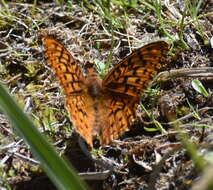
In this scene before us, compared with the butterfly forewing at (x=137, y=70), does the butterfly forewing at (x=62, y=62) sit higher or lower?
higher

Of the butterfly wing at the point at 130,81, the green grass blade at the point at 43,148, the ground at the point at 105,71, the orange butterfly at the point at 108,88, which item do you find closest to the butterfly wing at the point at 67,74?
the orange butterfly at the point at 108,88

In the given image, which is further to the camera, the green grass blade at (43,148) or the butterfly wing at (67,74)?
the butterfly wing at (67,74)

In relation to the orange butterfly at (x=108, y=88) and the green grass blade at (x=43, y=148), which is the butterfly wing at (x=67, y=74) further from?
the green grass blade at (x=43, y=148)

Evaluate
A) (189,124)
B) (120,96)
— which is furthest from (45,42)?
(189,124)

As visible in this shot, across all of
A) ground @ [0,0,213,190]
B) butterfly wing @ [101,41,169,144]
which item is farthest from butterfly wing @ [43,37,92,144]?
ground @ [0,0,213,190]

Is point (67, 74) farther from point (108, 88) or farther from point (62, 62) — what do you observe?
point (108, 88)

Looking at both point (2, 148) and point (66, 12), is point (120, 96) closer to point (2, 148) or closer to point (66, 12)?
point (2, 148)

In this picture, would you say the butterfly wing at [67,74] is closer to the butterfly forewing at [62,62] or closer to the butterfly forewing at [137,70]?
the butterfly forewing at [62,62]

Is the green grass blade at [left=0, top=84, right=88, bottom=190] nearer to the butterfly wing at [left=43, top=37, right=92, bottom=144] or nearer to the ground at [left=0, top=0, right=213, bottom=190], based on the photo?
the ground at [left=0, top=0, right=213, bottom=190]

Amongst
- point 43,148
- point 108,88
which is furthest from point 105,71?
point 43,148
